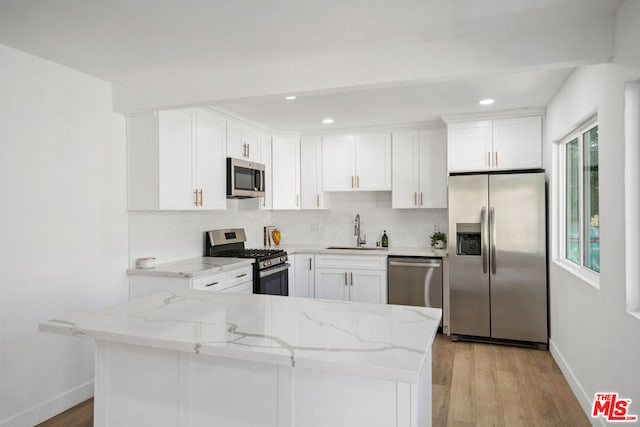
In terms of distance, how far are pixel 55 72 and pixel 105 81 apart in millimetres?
411

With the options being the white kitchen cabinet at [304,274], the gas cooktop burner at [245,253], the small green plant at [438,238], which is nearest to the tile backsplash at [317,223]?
the small green plant at [438,238]

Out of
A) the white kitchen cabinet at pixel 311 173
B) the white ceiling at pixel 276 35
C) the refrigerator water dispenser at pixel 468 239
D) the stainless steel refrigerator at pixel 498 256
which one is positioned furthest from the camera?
the white kitchen cabinet at pixel 311 173

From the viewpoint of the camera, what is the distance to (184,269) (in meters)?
3.49

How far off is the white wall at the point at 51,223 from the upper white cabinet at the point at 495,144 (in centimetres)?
332

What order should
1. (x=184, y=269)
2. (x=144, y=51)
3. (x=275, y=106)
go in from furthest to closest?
(x=275, y=106) < (x=184, y=269) < (x=144, y=51)

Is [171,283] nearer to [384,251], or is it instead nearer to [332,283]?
[332,283]

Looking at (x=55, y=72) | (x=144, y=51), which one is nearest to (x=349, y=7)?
(x=144, y=51)

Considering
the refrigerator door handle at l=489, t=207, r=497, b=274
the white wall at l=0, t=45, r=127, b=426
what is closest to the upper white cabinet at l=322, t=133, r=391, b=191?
the refrigerator door handle at l=489, t=207, r=497, b=274

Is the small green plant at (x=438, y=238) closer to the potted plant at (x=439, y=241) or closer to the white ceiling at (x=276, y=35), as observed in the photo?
the potted plant at (x=439, y=241)

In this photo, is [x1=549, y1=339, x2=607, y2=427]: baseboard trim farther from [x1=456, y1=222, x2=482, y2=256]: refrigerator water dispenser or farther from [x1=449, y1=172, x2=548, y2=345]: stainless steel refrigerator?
[x1=456, y1=222, x2=482, y2=256]: refrigerator water dispenser

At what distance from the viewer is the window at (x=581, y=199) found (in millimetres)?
2928

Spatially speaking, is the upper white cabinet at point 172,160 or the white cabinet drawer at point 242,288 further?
the white cabinet drawer at point 242,288

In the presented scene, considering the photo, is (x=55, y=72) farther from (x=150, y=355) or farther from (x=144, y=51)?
(x=150, y=355)

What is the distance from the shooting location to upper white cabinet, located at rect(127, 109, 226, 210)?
338cm
